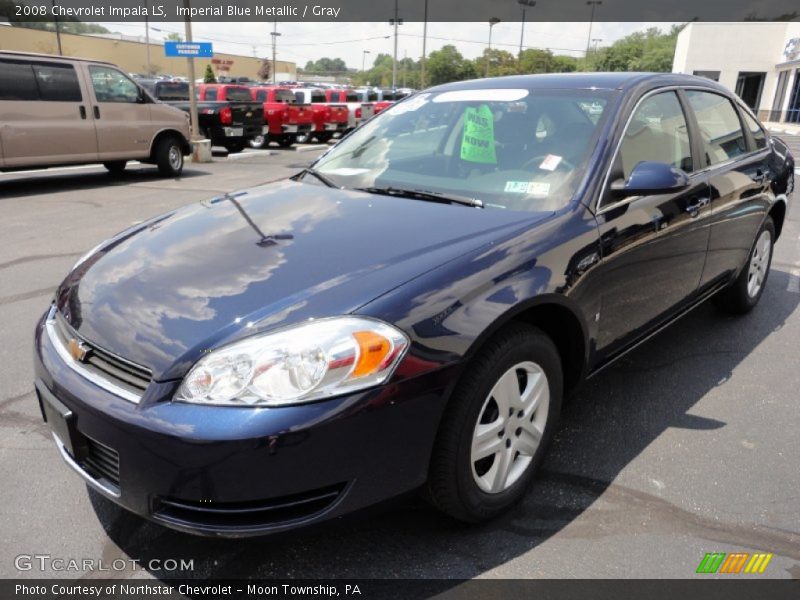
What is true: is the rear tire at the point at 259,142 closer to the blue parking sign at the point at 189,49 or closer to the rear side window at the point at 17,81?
the blue parking sign at the point at 189,49

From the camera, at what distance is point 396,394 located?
Result: 6.27ft

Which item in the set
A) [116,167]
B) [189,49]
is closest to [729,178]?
[116,167]

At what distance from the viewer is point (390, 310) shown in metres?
1.97

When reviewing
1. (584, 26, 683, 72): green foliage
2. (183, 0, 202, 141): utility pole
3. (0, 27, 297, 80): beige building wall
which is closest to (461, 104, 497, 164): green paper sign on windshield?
(183, 0, 202, 141): utility pole

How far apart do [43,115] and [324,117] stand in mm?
10588

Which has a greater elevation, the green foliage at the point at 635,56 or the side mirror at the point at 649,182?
the green foliage at the point at 635,56

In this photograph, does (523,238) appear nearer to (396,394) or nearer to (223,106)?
(396,394)

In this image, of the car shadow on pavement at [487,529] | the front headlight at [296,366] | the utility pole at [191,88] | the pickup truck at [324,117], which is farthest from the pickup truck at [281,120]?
the front headlight at [296,366]

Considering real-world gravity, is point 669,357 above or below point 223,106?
below

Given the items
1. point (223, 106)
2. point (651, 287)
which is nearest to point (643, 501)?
point (651, 287)

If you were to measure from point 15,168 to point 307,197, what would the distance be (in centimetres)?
860

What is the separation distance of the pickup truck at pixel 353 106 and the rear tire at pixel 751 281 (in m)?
15.7

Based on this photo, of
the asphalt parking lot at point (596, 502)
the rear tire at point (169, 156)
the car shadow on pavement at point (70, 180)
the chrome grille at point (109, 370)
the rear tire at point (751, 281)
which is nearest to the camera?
the chrome grille at point (109, 370)

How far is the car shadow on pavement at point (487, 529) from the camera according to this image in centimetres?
217
